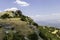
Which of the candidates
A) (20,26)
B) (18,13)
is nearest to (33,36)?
(20,26)

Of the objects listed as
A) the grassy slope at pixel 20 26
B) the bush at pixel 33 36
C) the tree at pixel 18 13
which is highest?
the tree at pixel 18 13

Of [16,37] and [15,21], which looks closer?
[16,37]

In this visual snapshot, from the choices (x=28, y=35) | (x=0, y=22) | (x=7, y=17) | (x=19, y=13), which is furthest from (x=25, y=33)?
(x=19, y=13)

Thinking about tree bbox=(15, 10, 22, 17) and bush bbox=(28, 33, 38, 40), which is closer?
bush bbox=(28, 33, 38, 40)

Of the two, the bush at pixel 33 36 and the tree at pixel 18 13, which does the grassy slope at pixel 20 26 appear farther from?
the tree at pixel 18 13

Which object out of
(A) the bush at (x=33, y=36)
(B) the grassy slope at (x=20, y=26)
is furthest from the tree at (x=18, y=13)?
(A) the bush at (x=33, y=36)

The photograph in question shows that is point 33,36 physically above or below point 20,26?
below

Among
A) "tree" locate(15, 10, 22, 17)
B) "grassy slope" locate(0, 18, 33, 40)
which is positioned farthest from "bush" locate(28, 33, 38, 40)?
"tree" locate(15, 10, 22, 17)

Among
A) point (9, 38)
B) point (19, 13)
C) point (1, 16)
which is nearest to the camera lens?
point (9, 38)

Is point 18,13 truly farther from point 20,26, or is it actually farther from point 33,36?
point 33,36

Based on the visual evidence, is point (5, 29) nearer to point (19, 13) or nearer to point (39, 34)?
point (39, 34)

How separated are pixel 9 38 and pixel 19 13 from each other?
8879 mm

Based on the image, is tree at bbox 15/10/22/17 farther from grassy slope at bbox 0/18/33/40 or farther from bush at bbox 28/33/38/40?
bush at bbox 28/33/38/40

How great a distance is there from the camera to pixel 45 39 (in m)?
22.5
